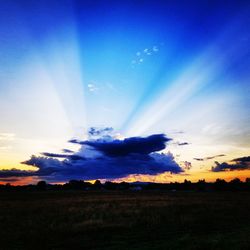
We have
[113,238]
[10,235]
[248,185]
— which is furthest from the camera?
[248,185]

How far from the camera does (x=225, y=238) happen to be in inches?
740

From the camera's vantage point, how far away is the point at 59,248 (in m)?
17.5

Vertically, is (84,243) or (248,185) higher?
(248,185)

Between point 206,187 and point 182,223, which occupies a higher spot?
point 206,187

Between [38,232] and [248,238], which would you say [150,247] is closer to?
[248,238]

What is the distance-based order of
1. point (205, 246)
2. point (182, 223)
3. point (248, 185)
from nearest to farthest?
point (205, 246)
point (182, 223)
point (248, 185)

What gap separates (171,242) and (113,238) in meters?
4.12

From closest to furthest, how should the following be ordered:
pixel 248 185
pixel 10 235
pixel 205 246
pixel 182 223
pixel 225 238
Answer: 1. pixel 205 246
2. pixel 225 238
3. pixel 10 235
4. pixel 182 223
5. pixel 248 185

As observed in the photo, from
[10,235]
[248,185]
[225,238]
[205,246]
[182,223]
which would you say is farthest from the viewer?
[248,185]

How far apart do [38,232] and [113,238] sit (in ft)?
19.5

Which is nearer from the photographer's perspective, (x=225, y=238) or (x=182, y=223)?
(x=225, y=238)

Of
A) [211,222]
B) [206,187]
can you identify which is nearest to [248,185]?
[206,187]

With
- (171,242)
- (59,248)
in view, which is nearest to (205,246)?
(171,242)

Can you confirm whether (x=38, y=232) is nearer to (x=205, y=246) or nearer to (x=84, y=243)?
(x=84, y=243)
